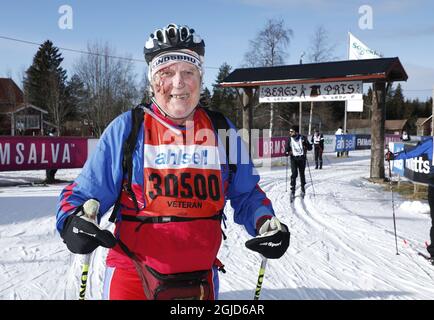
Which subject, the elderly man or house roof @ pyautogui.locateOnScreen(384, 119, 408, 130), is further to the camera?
house roof @ pyautogui.locateOnScreen(384, 119, 408, 130)

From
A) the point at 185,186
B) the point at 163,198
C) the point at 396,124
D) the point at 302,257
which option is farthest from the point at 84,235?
the point at 396,124

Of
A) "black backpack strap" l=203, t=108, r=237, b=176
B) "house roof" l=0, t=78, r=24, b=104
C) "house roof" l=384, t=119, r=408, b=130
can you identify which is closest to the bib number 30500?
"black backpack strap" l=203, t=108, r=237, b=176

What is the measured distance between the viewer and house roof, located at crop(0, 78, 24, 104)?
→ 36.2 metres

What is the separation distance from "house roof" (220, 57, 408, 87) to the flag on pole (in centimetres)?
Result: 282

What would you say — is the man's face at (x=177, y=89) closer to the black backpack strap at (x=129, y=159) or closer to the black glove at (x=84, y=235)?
the black backpack strap at (x=129, y=159)

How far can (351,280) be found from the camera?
4863mm

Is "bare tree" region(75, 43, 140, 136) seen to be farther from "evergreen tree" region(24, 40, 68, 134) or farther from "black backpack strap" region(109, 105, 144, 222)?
"black backpack strap" region(109, 105, 144, 222)

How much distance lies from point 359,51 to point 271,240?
16.8 m

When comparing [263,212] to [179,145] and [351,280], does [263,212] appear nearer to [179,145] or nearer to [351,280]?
[179,145]

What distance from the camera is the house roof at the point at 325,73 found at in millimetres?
12832

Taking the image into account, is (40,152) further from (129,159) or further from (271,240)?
(271,240)

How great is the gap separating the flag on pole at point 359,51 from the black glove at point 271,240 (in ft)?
54.7

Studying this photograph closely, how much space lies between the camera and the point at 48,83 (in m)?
39.4

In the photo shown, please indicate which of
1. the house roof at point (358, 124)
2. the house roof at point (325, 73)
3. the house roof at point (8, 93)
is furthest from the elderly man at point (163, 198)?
the house roof at point (358, 124)
